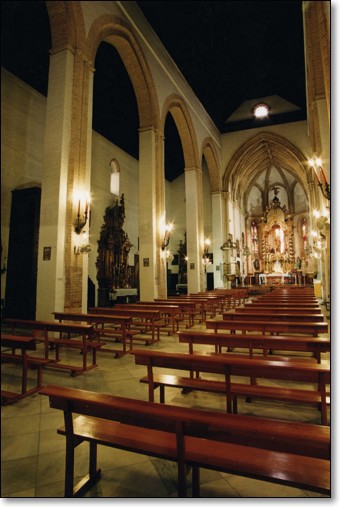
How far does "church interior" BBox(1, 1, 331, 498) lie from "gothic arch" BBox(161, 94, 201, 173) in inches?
4.1

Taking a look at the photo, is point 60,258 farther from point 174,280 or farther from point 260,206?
point 260,206

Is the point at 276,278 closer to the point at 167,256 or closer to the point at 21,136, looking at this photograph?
the point at 167,256

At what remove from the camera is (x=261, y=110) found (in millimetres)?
21078

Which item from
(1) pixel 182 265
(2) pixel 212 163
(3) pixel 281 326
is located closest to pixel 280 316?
(3) pixel 281 326

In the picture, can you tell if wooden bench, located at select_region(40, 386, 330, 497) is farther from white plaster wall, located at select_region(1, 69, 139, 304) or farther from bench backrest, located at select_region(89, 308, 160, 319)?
white plaster wall, located at select_region(1, 69, 139, 304)

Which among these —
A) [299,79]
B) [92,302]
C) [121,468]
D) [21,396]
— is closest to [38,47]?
[92,302]

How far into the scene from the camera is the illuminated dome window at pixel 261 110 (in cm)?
2100

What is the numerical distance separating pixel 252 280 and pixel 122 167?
44.4ft

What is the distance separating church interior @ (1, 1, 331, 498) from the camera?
2121mm

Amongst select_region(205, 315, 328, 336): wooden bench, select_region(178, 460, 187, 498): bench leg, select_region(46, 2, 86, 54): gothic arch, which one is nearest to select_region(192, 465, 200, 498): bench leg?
select_region(178, 460, 187, 498): bench leg

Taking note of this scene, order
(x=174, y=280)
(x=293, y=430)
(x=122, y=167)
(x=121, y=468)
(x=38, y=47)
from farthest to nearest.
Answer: (x=174, y=280) → (x=122, y=167) → (x=38, y=47) → (x=121, y=468) → (x=293, y=430)

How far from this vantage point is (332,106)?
2227mm

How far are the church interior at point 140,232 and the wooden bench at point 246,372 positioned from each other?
0.09ft

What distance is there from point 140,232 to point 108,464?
30.5ft
